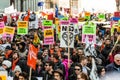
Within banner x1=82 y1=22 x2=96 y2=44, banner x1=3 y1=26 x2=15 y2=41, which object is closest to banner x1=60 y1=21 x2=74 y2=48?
banner x1=82 y1=22 x2=96 y2=44

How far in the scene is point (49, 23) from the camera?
18297 millimetres

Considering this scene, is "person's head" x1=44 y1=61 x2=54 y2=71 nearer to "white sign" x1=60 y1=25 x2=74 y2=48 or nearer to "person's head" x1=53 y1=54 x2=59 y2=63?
"person's head" x1=53 y1=54 x2=59 y2=63

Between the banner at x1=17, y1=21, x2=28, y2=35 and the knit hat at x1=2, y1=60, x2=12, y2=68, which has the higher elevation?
the banner at x1=17, y1=21, x2=28, y2=35

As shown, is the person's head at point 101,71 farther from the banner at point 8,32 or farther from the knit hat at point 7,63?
the banner at point 8,32

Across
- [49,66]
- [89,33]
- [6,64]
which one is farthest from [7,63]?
[89,33]

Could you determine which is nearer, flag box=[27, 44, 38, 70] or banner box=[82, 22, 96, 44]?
flag box=[27, 44, 38, 70]

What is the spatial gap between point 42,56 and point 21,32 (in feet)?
16.5

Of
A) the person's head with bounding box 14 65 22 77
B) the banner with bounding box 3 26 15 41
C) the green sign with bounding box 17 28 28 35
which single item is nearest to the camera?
the person's head with bounding box 14 65 22 77

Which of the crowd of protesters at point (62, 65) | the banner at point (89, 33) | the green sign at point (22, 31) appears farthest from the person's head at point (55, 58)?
the green sign at point (22, 31)

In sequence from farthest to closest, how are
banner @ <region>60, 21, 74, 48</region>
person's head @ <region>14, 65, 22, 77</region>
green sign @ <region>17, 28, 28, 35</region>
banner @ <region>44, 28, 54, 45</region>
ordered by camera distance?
1. green sign @ <region>17, 28, 28, 35</region>
2. banner @ <region>44, 28, 54, 45</region>
3. banner @ <region>60, 21, 74, 48</region>
4. person's head @ <region>14, 65, 22, 77</region>

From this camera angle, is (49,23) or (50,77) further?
(49,23)

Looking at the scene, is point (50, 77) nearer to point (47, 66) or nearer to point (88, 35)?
point (47, 66)

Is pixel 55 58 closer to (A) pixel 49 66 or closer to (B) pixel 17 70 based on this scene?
(A) pixel 49 66

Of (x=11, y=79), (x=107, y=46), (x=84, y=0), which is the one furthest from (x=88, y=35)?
(x=84, y=0)
